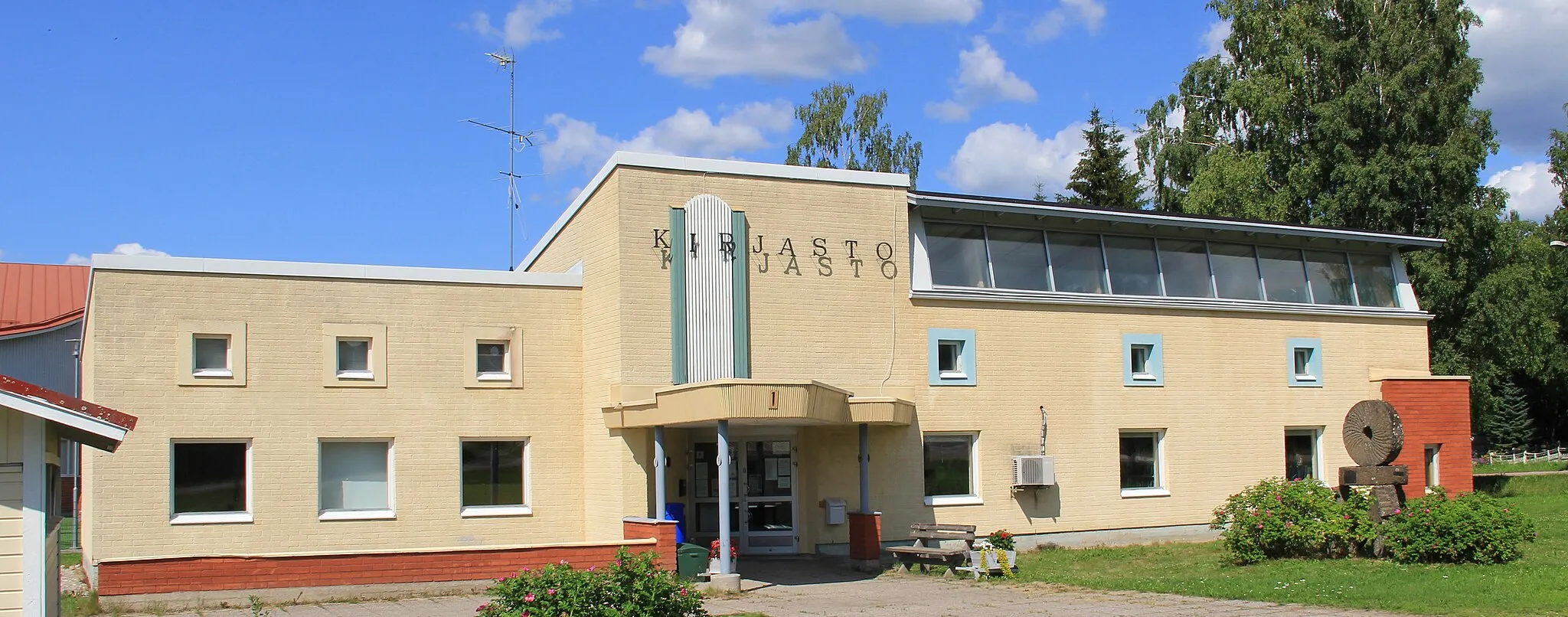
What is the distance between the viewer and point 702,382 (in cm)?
1823

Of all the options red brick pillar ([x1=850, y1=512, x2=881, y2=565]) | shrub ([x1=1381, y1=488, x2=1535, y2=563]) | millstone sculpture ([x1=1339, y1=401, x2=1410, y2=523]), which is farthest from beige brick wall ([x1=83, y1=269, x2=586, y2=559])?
shrub ([x1=1381, y1=488, x2=1535, y2=563])

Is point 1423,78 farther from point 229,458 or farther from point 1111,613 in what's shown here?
point 229,458

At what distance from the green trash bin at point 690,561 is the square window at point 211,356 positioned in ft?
23.2

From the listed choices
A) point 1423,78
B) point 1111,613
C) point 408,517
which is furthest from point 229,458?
point 1423,78

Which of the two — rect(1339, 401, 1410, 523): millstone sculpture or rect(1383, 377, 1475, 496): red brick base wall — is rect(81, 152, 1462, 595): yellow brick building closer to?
rect(1383, 377, 1475, 496): red brick base wall

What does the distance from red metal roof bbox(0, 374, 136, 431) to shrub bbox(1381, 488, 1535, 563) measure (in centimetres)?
1540

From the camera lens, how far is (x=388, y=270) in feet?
66.2

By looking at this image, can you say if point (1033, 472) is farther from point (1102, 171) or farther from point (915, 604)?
point (1102, 171)

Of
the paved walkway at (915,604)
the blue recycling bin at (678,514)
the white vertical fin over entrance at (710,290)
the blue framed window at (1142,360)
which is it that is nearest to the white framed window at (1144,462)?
the blue framed window at (1142,360)

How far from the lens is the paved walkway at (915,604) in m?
14.4

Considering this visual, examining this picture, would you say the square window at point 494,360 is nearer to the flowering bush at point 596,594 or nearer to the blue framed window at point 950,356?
the blue framed window at point 950,356

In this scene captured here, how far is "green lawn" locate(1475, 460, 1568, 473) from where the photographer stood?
52.1 metres

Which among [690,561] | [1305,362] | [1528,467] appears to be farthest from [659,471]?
[1528,467]

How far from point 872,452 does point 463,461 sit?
6.36 meters
